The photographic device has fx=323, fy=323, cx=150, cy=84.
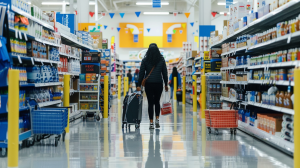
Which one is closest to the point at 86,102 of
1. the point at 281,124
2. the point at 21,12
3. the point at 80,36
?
the point at 80,36

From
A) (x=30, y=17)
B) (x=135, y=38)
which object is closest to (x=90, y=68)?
(x=30, y=17)

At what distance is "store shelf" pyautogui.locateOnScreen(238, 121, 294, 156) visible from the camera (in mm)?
3937

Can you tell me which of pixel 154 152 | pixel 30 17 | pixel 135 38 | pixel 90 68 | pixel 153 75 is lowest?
pixel 154 152

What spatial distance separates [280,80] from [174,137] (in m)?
1.92

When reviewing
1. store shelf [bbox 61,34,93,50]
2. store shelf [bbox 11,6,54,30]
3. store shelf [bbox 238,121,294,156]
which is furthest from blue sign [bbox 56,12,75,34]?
store shelf [bbox 238,121,294,156]

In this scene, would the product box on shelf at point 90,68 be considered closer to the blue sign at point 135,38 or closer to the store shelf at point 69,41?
the store shelf at point 69,41

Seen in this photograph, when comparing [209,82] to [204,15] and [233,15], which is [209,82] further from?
[204,15]

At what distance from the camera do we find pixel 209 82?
7.81 metres

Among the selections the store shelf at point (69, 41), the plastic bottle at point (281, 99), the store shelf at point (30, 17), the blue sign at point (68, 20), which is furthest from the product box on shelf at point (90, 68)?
the plastic bottle at point (281, 99)

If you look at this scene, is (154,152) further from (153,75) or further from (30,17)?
(30,17)

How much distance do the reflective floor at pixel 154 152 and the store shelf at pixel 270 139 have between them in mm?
91

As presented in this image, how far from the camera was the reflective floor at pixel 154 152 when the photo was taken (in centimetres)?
358

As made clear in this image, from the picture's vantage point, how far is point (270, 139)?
14.7 feet

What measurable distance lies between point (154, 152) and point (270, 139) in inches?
64.7
